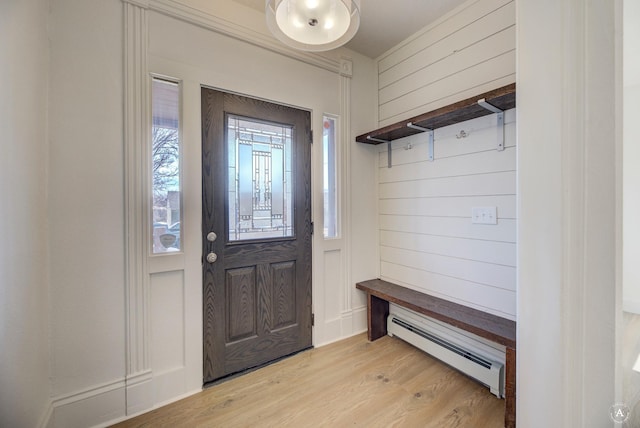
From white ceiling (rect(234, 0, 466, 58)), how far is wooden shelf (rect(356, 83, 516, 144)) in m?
0.85

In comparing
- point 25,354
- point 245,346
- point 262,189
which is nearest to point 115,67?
point 262,189

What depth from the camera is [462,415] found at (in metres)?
1.64

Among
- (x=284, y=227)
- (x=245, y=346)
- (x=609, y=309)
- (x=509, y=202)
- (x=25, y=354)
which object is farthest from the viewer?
(x=284, y=227)

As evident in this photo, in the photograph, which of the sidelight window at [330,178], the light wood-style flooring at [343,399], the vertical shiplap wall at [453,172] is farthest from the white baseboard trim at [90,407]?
the vertical shiplap wall at [453,172]

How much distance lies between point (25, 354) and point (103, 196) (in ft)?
2.73

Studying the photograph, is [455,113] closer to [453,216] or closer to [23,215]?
[453,216]

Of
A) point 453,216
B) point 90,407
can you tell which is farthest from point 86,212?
point 453,216

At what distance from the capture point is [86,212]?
62.2 inches

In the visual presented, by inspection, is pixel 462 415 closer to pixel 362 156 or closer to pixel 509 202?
pixel 509 202

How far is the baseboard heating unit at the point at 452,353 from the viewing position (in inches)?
70.6

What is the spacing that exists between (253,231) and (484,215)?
1699mm

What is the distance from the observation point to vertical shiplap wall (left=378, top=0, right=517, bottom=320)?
1836 mm

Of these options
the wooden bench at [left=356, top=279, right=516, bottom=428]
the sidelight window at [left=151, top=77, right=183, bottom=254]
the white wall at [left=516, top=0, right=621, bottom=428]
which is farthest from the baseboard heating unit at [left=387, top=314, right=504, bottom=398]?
the sidelight window at [left=151, top=77, right=183, bottom=254]

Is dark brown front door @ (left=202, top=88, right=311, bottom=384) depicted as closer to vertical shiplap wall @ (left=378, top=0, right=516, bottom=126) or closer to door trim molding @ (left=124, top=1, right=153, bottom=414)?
door trim molding @ (left=124, top=1, right=153, bottom=414)
